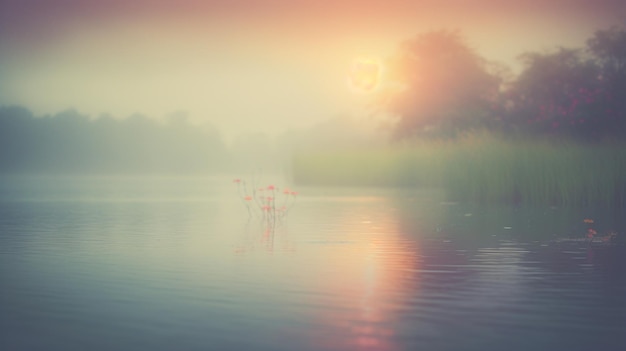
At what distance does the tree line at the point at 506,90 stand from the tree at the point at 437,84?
6 centimetres

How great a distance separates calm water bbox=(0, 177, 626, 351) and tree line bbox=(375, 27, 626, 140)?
21.1 meters

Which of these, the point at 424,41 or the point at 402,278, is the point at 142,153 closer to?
the point at 424,41

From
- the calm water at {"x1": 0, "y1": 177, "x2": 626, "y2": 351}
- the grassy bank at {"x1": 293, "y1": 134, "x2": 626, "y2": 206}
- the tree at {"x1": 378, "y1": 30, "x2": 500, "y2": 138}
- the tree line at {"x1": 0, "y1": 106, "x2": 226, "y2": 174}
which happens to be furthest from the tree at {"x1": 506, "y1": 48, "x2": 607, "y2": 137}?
the tree line at {"x1": 0, "y1": 106, "x2": 226, "y2": 174}

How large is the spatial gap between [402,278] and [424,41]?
4265cm

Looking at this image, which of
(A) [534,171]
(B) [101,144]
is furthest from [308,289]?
(B) [101,144]

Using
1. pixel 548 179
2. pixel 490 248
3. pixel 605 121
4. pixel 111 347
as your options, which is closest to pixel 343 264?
pixel 490 248

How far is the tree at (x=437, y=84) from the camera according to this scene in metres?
46.3

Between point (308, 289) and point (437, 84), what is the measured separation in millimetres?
41915

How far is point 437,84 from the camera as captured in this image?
47062mm

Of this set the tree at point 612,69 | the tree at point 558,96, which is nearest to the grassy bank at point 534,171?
the tree at point 558,96

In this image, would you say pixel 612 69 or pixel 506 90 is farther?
pixel 506 90

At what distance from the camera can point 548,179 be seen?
1891 centimetres

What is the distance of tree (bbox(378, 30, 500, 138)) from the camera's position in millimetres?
46281

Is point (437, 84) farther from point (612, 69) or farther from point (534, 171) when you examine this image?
point (534, 171)
